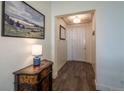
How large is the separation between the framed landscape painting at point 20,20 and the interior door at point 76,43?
397cm

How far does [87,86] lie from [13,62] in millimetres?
2062

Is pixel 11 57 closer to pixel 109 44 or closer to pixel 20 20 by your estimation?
pixel 20 20

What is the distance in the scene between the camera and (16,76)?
5.02ft

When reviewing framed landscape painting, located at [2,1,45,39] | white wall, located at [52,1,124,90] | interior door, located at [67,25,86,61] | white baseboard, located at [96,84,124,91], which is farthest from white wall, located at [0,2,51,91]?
interior door, located at [67,25,86,61]

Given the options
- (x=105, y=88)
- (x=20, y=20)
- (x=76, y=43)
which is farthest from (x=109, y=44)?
(x=76, y=43)

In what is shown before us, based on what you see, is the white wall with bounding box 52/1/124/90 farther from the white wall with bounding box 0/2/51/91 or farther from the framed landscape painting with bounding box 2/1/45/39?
the white wall with bounding box 0/2/51/91

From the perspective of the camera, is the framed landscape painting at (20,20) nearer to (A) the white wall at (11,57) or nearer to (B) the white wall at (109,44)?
(A) the white wall at (11,57)

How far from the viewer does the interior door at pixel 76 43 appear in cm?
593

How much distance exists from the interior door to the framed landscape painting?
397 cm

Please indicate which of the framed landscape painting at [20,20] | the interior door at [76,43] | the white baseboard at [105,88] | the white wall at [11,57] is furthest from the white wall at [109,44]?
the interior door at [76,43]

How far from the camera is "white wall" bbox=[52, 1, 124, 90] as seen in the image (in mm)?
2248

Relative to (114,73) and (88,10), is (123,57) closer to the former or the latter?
(114,73)

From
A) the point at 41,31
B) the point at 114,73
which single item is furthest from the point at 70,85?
the point at 41,31

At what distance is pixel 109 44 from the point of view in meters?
2.34
